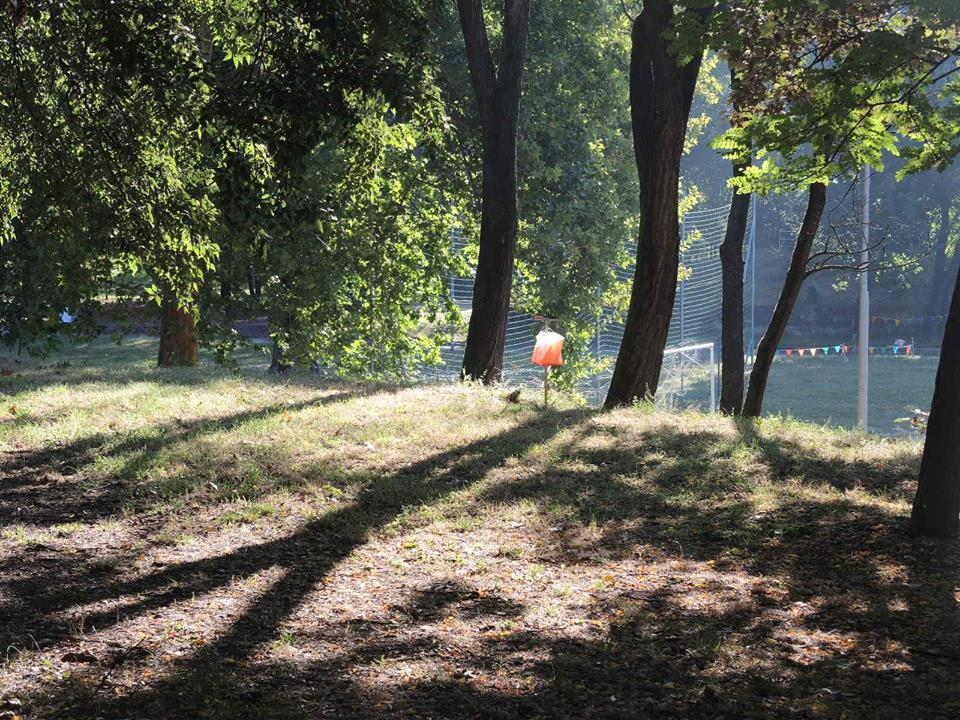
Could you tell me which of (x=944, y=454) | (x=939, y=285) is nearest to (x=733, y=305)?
(x=944, y=454)

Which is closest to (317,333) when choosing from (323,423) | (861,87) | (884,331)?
(323,423)

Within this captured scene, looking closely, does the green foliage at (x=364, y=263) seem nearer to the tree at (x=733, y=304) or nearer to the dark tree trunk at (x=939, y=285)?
the tree at (x=733, y=304)

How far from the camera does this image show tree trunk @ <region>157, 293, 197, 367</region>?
55.0 feet

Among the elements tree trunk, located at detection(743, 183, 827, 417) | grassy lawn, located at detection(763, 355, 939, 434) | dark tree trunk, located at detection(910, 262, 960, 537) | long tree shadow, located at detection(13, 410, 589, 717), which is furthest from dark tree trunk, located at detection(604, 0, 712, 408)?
grassy lawn, located at detection(763, 355, 939, 434)

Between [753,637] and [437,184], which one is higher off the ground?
[437,184]

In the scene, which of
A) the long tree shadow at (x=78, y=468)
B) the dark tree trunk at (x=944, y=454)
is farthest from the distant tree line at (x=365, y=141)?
the long tree shadow at (x=78, y=468)

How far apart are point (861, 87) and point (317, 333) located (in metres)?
13.5

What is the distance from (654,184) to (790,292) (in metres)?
1.98

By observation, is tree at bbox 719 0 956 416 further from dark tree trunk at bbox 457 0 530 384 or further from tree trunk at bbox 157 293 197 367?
tree trunk at bbox 157 293 197 367

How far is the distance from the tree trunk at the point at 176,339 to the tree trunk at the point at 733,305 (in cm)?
859

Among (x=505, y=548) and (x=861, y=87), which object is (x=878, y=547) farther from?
(x=861, y=87)

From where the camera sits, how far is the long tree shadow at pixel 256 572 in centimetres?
417

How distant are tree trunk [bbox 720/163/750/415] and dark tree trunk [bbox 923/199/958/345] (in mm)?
38106

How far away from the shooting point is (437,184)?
18406mm
